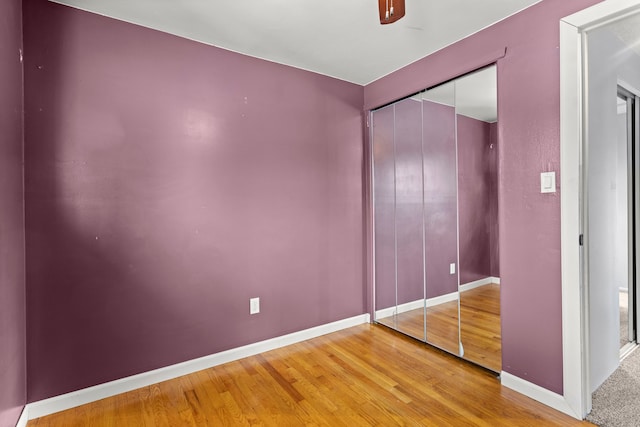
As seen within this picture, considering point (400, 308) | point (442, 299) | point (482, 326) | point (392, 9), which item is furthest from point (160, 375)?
point (392, 9)

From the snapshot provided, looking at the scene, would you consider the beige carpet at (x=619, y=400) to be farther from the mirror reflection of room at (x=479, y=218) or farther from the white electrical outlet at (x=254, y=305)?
the white electrical outlet at (x=254, y=305)

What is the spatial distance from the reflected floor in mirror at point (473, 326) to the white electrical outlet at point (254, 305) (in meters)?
1.44

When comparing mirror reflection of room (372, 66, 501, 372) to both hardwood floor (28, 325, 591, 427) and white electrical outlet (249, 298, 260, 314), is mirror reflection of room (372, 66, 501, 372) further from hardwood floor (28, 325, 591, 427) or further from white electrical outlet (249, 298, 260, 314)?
white electrical outlet (249, 298, 260, 314)

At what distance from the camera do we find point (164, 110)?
227cm

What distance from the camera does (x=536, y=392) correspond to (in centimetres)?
196

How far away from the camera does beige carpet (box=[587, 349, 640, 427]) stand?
175cm

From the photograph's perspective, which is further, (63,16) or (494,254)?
(494,254)

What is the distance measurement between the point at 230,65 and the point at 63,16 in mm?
1031

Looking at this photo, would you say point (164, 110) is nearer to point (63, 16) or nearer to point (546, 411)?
point (63, 16)

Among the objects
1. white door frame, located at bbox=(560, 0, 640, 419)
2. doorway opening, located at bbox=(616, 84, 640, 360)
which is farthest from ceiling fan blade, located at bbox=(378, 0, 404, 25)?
doorway opening, located at bbox=(616, 84, 640, 360)

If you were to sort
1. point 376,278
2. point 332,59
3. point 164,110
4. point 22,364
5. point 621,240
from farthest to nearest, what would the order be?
point 376,278
point 621,240
point 332,59
point 164,110
point 22,364

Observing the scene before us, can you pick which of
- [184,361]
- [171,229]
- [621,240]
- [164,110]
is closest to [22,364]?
[184,361]

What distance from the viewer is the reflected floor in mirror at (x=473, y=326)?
7.55 ft

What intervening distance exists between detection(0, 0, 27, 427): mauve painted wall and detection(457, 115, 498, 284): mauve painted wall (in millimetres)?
2760
